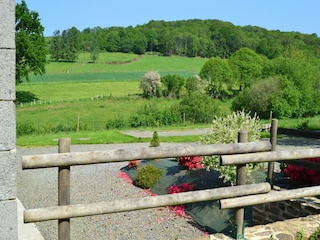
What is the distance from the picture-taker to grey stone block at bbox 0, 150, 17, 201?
3.56m

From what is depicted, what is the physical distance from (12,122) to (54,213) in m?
1.13

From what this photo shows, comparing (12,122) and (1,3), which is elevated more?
(1,3)

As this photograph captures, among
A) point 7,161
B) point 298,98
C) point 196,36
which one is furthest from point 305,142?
point 196,36

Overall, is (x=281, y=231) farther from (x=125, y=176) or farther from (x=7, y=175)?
(x=125, y=176)

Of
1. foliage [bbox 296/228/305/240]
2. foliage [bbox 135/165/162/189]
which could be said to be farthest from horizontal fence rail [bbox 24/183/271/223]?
foliage [bbox 135/165/162/189]

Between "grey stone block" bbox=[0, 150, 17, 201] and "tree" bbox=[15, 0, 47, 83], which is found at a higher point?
"tree" bbox=[15, 0, 47, 83]

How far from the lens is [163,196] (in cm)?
464

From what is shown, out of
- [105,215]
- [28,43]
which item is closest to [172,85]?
[28,43]

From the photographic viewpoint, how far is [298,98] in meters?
47.0

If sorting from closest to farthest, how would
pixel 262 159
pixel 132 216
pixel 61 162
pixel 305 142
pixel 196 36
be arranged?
Result: pixel 61 162
pixel 262 159
pixel 132 216
pixel 305 142
pixel 196 36

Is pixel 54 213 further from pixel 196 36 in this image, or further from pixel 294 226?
pixel 196 36

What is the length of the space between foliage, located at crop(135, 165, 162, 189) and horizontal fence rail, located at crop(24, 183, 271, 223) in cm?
928

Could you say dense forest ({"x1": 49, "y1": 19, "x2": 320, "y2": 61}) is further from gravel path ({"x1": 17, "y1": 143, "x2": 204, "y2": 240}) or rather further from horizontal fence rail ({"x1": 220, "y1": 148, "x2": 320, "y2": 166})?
horizontal fence rail ({"x1": 220, "y1": 148, "x2": 320, "y2": 166})

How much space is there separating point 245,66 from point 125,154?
69.7 m
